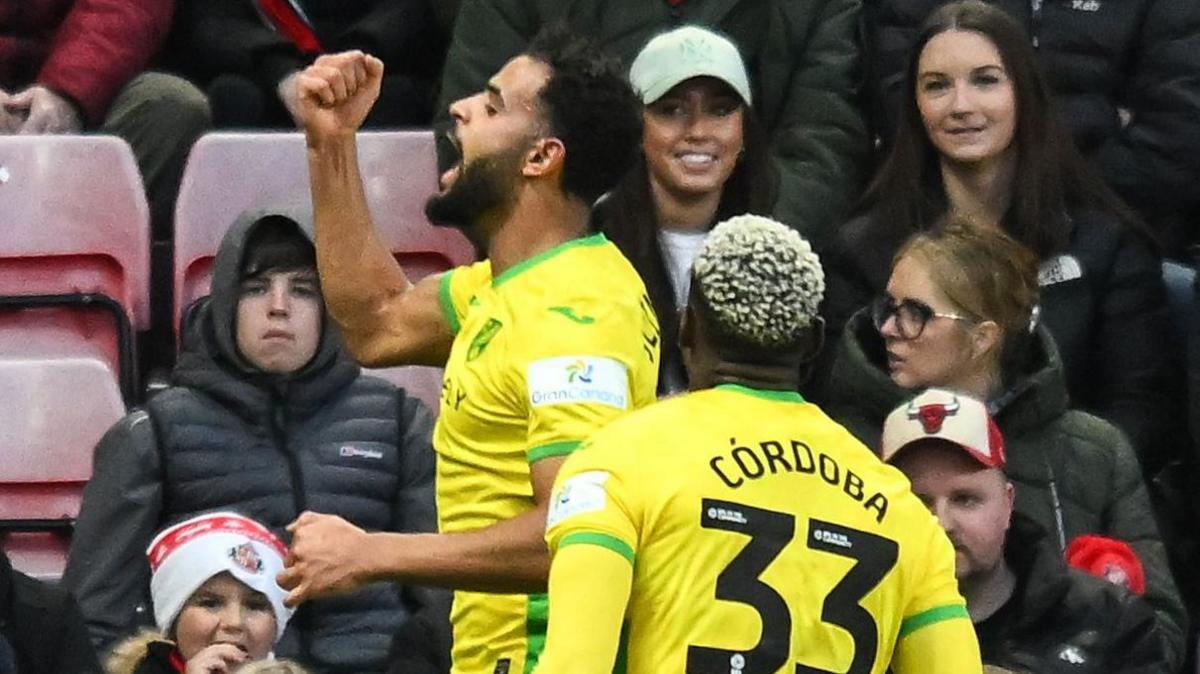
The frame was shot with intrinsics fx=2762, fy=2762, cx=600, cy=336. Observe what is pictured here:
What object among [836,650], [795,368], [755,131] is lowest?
[836,650]

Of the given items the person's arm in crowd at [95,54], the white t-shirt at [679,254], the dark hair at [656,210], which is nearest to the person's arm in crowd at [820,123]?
the dark hair at [656,210]

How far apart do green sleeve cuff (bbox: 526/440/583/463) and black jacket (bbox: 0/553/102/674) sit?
1.26 metres

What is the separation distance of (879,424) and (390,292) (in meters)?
1.17

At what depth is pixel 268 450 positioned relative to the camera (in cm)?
635

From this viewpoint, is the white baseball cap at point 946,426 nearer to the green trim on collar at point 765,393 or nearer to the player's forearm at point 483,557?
the player's forearm at point 483,557

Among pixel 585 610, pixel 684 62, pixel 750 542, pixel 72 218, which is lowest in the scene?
pixel 585 610

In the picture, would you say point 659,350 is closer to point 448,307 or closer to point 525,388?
point 525,388

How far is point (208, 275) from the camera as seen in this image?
709 centimetres

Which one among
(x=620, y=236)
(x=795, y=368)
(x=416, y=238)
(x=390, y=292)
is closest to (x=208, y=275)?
(x=416, y=238)

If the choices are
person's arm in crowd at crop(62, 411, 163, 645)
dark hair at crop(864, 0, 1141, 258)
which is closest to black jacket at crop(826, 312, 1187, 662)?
dark hair at crop(864, 0, 1141, 258)

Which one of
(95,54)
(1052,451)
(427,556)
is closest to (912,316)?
(1052,451)

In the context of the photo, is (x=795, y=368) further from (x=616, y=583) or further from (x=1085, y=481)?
(x=1085, y=481)

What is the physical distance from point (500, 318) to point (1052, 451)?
66.1 inches

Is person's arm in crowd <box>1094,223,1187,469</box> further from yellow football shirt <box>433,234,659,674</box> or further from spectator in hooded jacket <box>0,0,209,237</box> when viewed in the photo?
spectator in hooded jacket <box>0,0,209,237</box>
